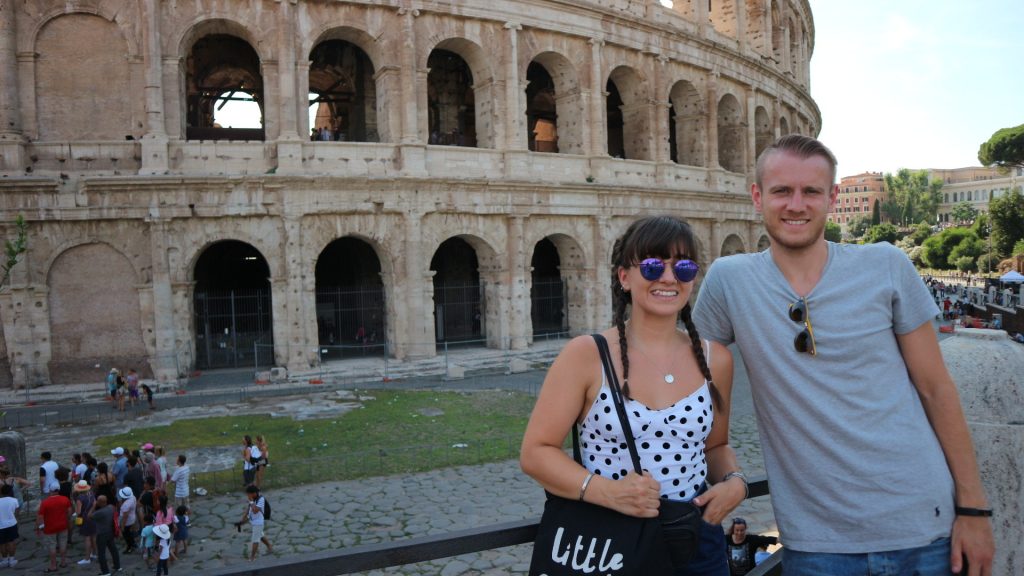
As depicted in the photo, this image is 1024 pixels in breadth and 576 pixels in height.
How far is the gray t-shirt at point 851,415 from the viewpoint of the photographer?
2178 millimetres

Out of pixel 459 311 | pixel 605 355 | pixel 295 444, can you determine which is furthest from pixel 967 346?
pixel 459 311

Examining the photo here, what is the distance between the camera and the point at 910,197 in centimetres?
10300

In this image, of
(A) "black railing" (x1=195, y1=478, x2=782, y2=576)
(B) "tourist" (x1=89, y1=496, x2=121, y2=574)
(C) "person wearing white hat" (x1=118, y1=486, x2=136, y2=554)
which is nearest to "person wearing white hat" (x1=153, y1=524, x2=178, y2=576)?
(B) "tourist" (x1=89, y1=496, x2=121, y2=574)

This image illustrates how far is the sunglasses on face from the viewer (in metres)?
2.36

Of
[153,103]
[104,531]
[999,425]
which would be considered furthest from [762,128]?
[999,425]

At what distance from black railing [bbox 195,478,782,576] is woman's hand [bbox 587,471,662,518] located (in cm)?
31

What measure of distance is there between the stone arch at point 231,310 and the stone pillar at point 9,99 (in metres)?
4.50

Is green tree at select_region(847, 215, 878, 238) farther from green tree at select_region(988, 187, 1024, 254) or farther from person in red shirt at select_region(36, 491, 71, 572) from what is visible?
person in red shirt at select_region(36, 491, 71, 572)

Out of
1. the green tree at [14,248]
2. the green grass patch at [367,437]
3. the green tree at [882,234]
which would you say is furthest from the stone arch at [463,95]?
the green tree at [882,234]

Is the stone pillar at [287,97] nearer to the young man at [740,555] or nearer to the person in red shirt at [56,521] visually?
the person in red shirt at [56,521]

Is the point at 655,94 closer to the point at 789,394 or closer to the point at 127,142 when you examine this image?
the point at 127,142

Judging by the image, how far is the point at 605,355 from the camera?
2.24 metres

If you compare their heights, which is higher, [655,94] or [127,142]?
[655,94]

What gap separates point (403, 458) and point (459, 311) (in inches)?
458
